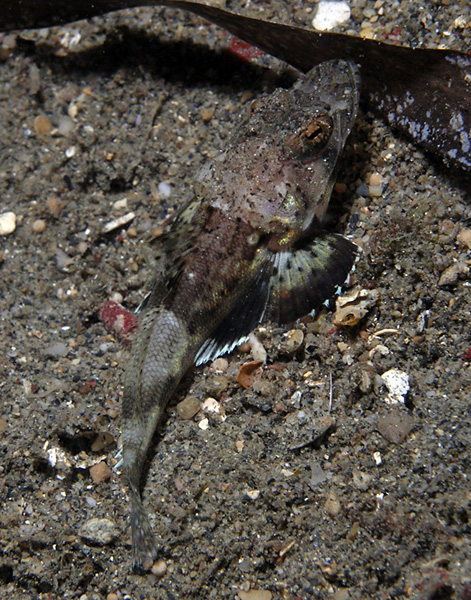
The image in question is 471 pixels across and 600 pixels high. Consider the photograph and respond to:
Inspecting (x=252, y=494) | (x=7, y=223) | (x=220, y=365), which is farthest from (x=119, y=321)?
(x=252, y=494)

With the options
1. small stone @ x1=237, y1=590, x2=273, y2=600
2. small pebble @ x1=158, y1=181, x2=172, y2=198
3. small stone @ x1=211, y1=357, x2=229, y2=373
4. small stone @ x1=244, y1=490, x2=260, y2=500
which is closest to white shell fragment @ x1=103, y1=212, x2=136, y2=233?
small pebble @ x1=158, y1=181, x2=172, y2=198

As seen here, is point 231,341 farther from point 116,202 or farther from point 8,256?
point 8,256

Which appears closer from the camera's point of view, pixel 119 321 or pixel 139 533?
pixel 139 533

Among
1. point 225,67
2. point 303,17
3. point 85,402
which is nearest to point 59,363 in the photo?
point 85,402

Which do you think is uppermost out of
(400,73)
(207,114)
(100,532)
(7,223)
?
(400,73)

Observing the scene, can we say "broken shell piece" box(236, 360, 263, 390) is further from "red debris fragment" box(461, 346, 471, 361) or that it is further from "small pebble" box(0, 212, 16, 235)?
"small pebble" box(0, 212, 16, 235)

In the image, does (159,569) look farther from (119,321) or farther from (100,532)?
(119,321)

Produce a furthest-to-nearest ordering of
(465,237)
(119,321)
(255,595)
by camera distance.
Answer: (119,321) → (465,237) → (255,595)

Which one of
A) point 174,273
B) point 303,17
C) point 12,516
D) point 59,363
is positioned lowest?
point 12,516
